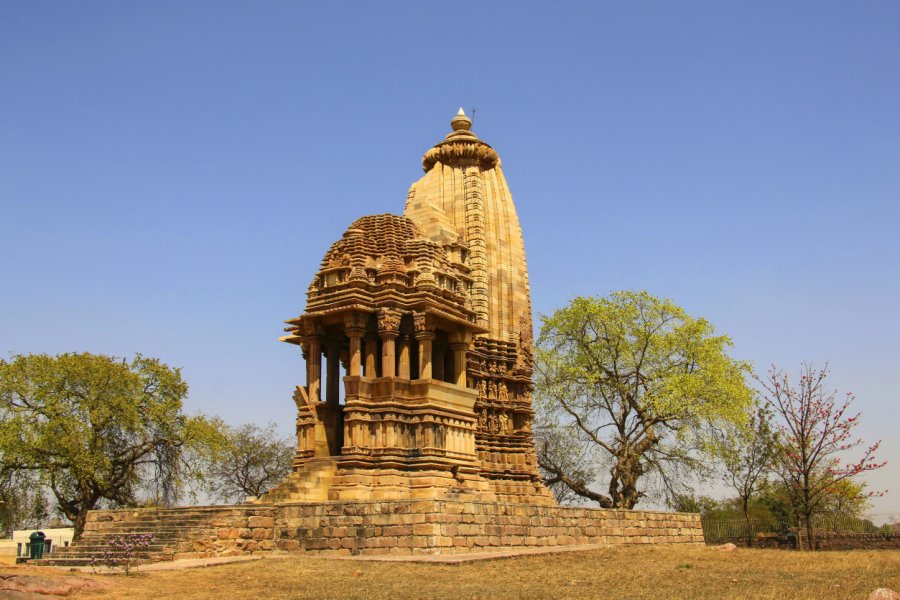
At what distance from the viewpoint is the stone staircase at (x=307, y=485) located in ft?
66.9

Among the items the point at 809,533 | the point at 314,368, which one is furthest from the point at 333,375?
the point at 809,533

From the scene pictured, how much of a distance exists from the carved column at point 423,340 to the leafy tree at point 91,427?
11948 mm

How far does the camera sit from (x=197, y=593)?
1277 cm

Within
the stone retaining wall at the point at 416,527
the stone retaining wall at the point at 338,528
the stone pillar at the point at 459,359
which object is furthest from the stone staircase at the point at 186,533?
the stone pillar at the point at 459,359

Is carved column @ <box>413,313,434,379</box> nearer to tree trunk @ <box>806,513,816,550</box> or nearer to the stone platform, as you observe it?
the stone platform

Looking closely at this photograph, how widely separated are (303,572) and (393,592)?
117 inches

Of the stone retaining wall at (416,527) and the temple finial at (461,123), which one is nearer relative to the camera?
the stone retaining wall at (416,527)

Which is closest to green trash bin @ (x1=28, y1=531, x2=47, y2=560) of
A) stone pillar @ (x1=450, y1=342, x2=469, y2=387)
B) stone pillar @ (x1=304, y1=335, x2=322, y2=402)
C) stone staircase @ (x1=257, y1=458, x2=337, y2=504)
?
stone staircase @ (x1=257, y1=458, x2=337, y2=504)

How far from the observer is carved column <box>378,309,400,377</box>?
22.4 meters

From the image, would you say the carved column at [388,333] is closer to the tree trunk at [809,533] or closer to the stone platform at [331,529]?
the stone platform at [331,529]

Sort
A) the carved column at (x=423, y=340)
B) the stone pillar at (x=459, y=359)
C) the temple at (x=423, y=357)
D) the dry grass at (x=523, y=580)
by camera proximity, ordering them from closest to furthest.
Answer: the dry grass at (x=523, y=580), the temple at (x=423, y=357), the carved column at (x=423, y=340), the stone pillar at (x=459, y=359)

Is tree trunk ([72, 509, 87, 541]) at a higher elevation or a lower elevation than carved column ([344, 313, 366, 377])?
lower

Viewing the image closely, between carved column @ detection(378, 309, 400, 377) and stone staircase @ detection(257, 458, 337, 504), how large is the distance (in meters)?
2.62

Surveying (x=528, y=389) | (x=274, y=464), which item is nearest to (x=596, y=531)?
(x=528, y=389)
